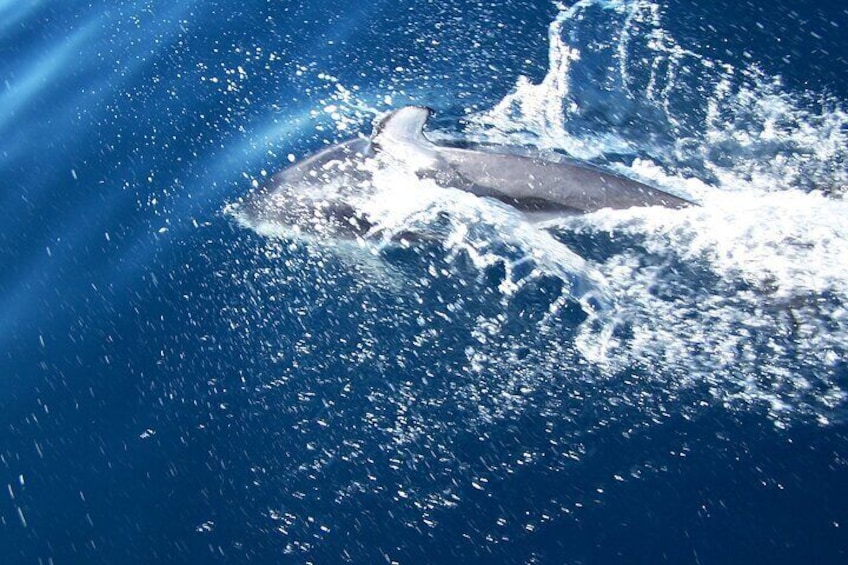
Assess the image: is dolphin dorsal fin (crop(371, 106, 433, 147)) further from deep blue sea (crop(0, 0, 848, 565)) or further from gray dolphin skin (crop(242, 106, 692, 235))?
deep blue sea (crop(0, 0, 848, 565))

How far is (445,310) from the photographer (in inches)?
241

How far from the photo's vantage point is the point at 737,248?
6.23 meters

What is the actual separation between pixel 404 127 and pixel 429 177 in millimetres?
617

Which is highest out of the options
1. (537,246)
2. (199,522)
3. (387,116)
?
(387,116)

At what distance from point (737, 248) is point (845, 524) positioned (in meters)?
2.29

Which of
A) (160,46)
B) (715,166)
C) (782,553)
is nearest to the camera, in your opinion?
(782,553)

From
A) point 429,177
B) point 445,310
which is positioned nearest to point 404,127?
point 429,177

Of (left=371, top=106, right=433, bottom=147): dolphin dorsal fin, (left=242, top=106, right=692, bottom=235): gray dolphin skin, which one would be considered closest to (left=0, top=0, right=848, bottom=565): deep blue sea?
(left=242, top=106, right=692, bottom=235): gray dolphin skin

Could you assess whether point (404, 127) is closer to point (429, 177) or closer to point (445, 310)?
point (429, 177)

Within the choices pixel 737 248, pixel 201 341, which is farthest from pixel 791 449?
pixel 201 341

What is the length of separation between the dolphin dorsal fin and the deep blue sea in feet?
1.41

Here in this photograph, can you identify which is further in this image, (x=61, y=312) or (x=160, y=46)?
(x=160, y=46)

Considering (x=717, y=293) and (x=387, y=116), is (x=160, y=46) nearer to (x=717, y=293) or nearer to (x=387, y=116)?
(x=387, y=116)

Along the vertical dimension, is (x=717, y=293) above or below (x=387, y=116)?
below
